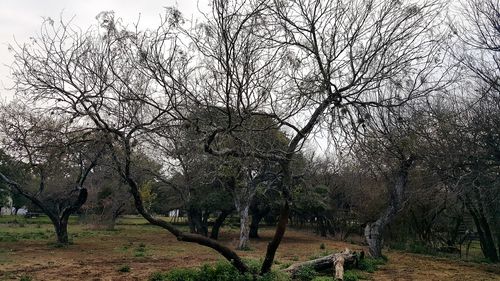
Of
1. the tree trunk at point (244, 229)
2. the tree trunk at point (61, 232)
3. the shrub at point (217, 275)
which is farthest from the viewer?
the tree trunk at point (244, 229)

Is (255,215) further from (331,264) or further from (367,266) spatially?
(331,264)

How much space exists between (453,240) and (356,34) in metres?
21.9

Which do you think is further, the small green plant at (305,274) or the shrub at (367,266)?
the shrub at (367,266)

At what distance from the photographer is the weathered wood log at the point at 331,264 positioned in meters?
11.9

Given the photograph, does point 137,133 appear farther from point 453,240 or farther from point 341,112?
point 453,240

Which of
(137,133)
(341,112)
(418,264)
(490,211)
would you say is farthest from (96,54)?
(490,211)

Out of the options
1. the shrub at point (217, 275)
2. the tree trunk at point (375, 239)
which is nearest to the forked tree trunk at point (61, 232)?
the shrub at point (217, 275)

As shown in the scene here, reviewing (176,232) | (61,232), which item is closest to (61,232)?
(61,232)

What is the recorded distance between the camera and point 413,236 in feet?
92.2

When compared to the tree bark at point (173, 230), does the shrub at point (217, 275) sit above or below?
below

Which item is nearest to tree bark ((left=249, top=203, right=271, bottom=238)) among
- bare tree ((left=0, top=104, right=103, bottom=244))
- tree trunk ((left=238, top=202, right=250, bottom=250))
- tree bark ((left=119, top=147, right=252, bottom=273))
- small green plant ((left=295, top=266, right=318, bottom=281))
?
tree trunk ((left=238, top=202, right=250, bottom=250))

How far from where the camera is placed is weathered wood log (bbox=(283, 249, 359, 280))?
11.9 meters

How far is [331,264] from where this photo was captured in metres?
13.2

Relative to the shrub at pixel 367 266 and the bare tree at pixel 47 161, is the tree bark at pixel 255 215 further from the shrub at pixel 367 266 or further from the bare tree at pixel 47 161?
the shrub at pixel 367 266
